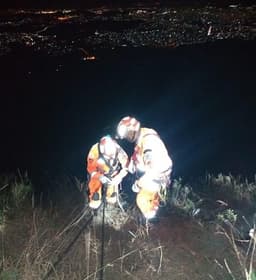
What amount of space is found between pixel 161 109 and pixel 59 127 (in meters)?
2.07

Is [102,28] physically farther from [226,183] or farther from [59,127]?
[226,183]

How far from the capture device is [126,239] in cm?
571

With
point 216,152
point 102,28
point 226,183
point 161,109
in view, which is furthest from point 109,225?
point 102,28

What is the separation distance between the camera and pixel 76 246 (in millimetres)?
5508

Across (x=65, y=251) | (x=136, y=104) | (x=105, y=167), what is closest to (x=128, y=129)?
(x=105, y=167)

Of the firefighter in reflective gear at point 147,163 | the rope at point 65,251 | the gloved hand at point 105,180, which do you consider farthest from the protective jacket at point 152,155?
the rope at point 65,251

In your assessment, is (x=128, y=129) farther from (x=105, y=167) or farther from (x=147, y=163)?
(x=105, y=167)

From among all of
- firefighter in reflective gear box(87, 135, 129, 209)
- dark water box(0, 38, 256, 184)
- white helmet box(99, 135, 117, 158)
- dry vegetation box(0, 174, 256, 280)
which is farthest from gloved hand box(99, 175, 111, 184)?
dark water box(0, 38, 256, 184)

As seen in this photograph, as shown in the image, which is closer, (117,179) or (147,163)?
(147,163)

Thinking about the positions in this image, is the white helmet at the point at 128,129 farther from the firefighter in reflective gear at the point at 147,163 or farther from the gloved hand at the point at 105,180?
the gloved hand at the point at 105,180

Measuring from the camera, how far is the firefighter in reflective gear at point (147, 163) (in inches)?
224

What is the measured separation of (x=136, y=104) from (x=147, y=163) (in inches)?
266

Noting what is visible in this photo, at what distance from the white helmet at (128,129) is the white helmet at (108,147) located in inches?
3.4

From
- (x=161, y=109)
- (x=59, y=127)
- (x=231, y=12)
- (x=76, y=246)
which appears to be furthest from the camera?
(x=231, y=12)
